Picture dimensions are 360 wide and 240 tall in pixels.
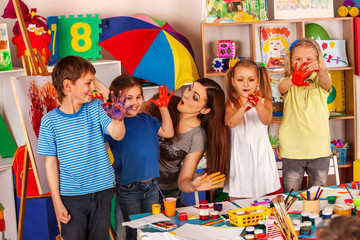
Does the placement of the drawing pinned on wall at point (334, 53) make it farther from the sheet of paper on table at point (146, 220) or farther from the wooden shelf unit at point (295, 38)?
the sheet of paper on table at point (146, 220)

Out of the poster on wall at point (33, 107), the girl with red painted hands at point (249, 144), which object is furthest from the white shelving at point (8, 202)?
the girl with red painted hands at point (249, 144)

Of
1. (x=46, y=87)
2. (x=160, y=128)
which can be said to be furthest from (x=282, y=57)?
(x=46, y=87)

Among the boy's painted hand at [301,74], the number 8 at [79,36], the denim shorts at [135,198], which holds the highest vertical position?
A: the number 8 at [79,36]

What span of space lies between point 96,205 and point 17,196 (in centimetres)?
117

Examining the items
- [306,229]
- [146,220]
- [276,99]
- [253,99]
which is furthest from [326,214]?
[276,99]

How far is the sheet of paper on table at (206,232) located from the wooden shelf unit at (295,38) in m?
1.99

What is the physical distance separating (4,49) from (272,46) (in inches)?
76.7

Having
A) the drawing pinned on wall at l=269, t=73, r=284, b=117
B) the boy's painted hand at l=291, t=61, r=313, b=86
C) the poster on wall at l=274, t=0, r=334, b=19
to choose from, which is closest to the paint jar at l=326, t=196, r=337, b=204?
the boy's painted hand at l=291, t=61, r=313, b=86

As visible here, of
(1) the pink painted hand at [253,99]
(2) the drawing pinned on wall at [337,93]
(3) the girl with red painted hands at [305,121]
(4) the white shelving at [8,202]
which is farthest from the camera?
(2) the drawing pinned on wall at [337,93]

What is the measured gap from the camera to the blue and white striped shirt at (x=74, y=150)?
2111mm

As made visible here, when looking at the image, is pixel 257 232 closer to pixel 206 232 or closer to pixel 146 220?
pixel 206 232

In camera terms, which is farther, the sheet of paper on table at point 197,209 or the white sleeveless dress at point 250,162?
the white sleeveless dress at point 250,162

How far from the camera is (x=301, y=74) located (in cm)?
270

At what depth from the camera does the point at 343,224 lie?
3.23 ft
